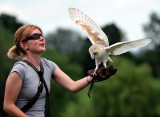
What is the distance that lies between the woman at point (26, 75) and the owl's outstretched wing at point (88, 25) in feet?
2.28

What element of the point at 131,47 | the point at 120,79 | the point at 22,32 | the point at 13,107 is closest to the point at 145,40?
the point at 131,47

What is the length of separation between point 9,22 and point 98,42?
38.4 metres

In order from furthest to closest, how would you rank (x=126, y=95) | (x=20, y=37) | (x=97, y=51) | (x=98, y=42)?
(x=126, y=95) < (x=98, y=42) < (x=97, y=51) < (x=20, y=37)

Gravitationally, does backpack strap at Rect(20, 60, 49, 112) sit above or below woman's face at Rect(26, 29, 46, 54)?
below

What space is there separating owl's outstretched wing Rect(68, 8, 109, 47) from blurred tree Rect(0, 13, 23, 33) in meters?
Answer: 36.7

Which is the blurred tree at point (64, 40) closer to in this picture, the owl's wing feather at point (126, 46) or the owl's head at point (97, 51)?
the owl's wing feather at point (126, 46)

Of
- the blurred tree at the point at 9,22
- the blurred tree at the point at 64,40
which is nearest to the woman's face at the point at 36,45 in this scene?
the blurred tree at the point at 9,22

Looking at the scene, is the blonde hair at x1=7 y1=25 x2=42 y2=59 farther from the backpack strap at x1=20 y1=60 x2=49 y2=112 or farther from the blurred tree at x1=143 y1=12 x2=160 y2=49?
the blurred tree at x1=143 y1=12 x2=160 y2=49

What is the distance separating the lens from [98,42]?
10.1 feet

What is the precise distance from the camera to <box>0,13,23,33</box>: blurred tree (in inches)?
1555

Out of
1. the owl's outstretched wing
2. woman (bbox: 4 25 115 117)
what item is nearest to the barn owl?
the owl's outstretched wing

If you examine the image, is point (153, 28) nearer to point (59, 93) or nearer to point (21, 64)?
point (59, 93)

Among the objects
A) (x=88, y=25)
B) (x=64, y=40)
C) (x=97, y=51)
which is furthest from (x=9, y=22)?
(x=97, y=51)

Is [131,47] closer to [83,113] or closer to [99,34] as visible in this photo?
[99,34]
